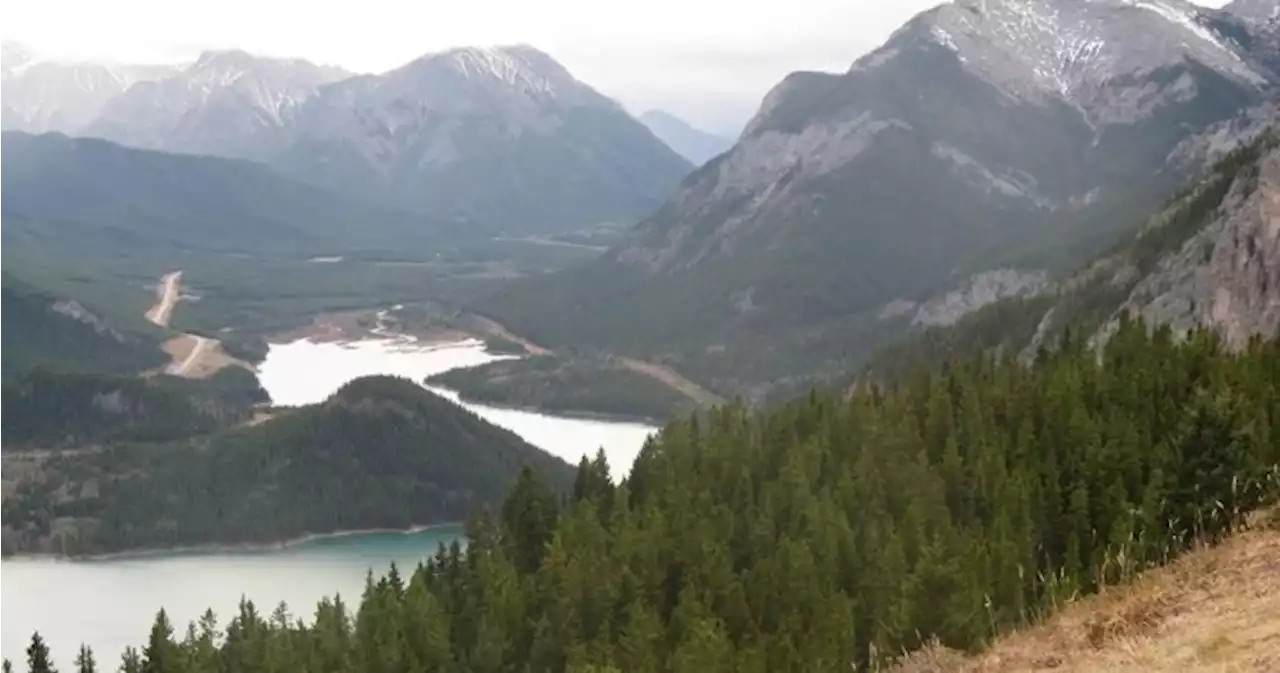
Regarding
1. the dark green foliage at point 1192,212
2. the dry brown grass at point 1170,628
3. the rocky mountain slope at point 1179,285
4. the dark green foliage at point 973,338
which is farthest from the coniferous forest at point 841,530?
the dark green foliage at point 973,338

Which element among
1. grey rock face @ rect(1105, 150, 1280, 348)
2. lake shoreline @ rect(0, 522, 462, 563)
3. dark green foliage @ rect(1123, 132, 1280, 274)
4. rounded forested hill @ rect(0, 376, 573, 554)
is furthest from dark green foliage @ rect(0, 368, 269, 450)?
Answer: grey rock face @ rect(1105, 150, 1280, 348)

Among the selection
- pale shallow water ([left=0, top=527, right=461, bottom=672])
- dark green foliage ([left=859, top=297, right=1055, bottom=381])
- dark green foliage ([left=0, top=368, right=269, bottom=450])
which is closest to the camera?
pale shallow water ([left=0, top=527, right=461, bottom=672])

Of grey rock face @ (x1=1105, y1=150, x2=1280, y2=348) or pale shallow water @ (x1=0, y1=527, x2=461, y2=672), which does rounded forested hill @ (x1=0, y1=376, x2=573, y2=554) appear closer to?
pale shallow water @ (x1=0, y1=527, x2=461, y2=672)

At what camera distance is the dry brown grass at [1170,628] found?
15.6 metres

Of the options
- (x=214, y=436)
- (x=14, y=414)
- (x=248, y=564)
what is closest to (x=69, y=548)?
(x=248, y=564)

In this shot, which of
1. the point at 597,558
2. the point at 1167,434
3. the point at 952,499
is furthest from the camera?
the point at 597,558

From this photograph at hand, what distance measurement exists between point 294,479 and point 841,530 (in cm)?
11141

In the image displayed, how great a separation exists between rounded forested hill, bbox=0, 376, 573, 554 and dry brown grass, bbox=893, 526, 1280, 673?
117 m

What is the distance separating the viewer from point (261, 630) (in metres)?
64.3

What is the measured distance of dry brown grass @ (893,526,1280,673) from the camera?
1557 centimetres

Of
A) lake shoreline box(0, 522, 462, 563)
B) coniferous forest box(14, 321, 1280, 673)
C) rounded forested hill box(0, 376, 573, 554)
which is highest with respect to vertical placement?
coniferous forest box(14, 321, 1280, 673)

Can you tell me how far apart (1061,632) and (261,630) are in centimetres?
5304

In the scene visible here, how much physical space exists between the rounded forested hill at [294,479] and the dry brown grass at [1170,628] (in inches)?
4624

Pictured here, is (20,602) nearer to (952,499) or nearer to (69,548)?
(69,548)
